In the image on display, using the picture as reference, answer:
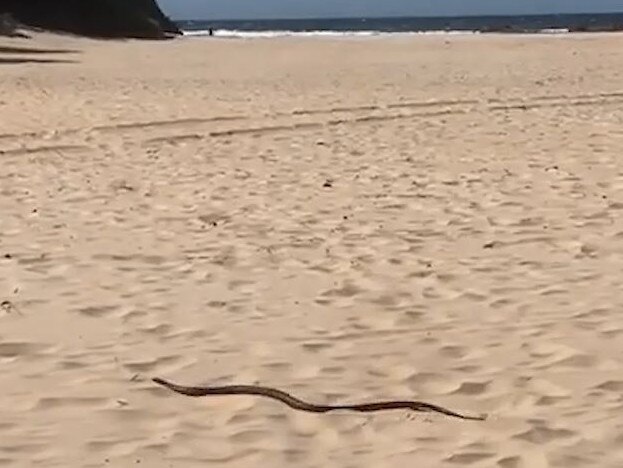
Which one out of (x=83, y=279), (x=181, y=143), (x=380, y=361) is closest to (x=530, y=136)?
(x=181, y=143)

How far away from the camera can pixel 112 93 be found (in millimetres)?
18953

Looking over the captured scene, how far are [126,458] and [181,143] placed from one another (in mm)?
8485

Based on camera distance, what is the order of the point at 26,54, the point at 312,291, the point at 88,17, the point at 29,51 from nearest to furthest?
the point at 312,291
the point at 26,54
the point at 29,51
the point at 88,17

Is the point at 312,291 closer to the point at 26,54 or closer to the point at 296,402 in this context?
the point at 296,402

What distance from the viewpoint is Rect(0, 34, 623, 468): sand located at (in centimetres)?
387

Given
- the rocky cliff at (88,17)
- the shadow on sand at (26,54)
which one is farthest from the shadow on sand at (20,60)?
the rocky cliff at (88,17)

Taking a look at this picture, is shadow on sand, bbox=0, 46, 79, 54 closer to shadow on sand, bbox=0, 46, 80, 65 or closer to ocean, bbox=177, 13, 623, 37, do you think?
shadow on sand, bbox=0, 46, 80, 65

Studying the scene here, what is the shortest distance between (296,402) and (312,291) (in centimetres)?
156

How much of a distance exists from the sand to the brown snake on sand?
0.16ft

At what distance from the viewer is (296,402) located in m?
4.15

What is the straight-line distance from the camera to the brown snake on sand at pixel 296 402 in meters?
4.06

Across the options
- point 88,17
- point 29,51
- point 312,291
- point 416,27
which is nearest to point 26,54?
point 29,51

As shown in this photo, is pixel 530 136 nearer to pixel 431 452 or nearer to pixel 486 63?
pixel 431 452

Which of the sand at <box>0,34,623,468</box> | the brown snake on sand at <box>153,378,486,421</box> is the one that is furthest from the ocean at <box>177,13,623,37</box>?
the brown snake on sand at <box>153,378,486,421</box>
